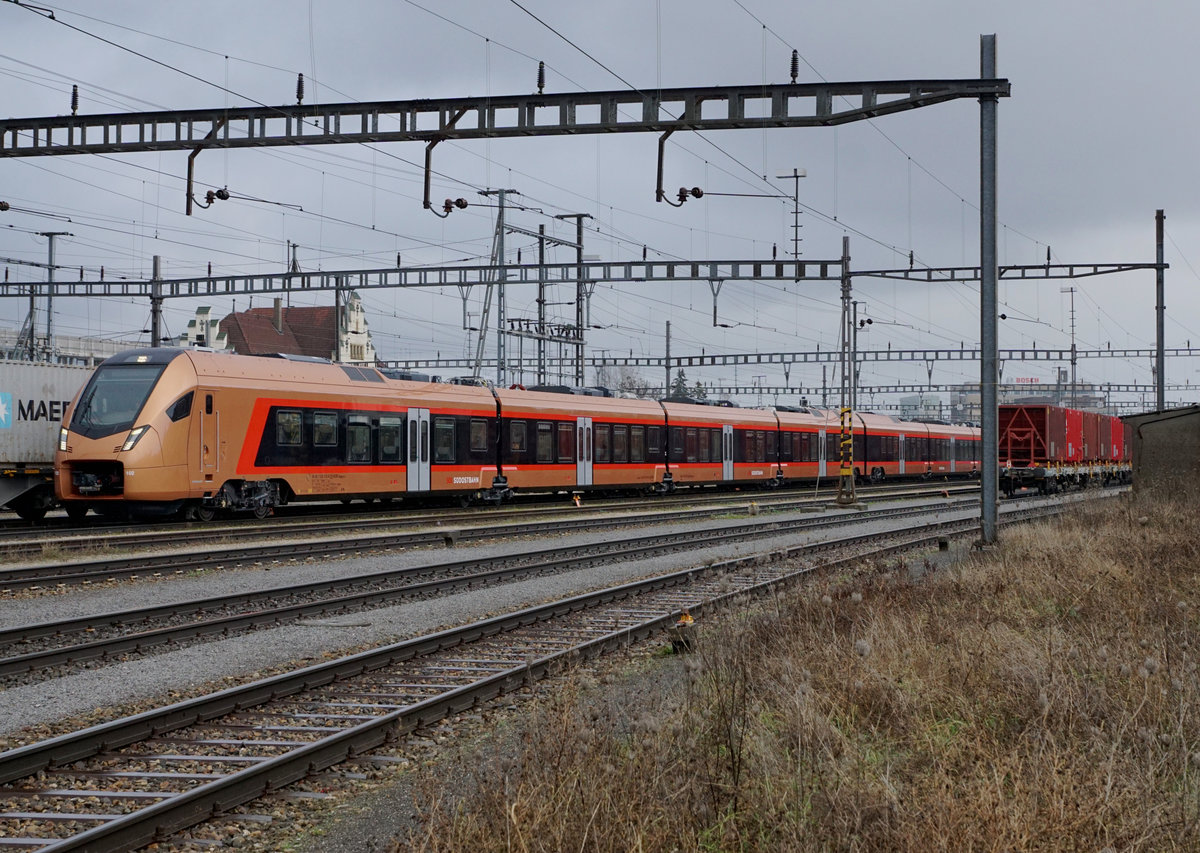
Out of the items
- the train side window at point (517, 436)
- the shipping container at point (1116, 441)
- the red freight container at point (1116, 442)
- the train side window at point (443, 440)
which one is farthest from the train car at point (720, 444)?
the red freight container at point (1116, 442)

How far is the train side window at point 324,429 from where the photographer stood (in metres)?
24.5

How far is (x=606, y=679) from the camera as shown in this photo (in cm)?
916

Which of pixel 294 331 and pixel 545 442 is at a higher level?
pixel 294 331

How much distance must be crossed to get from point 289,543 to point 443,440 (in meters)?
9.64

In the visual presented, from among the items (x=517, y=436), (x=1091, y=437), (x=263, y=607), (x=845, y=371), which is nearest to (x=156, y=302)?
(x=517, y=436)

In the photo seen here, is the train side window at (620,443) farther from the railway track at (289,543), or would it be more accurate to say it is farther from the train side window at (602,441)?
the railway track at (289,543)

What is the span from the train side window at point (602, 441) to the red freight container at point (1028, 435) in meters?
15.0

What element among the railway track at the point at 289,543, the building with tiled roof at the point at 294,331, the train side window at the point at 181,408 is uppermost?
the building with tiled roof at the point at 294,331

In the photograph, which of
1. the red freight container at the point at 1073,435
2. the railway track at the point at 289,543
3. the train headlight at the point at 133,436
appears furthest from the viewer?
Answer: the red freight container at the point at 1073,435

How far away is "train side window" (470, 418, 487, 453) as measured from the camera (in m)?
29.6

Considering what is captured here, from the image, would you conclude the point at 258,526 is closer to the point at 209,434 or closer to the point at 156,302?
the point at 209,434

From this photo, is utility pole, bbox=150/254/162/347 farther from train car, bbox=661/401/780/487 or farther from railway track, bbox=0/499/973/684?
railway track, bbox=0/499/973/684

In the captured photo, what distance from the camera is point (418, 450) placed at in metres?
27.7

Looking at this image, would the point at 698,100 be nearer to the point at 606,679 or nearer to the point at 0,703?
the point at 606,679
